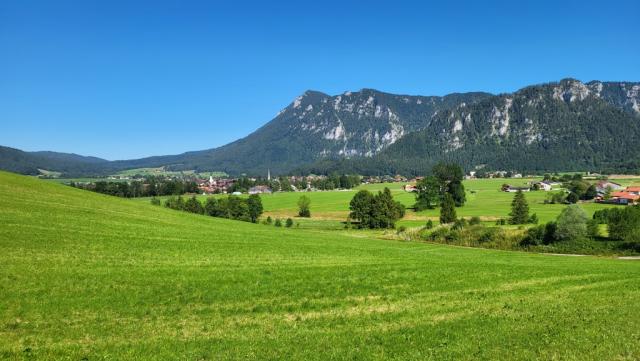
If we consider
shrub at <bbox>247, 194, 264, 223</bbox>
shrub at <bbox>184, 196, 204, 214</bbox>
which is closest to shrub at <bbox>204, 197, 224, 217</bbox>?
shrub at <bbox>184, 196, 204, 214</bbox>

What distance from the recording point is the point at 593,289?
24.6 metres

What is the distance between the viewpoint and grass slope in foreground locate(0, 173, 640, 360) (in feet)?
47.1

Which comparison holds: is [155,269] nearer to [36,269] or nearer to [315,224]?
[36,269]

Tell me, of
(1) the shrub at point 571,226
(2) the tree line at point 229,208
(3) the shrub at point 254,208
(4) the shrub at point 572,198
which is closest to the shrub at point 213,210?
(2) the tree line at point 229,208

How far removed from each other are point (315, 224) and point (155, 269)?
8134 cm

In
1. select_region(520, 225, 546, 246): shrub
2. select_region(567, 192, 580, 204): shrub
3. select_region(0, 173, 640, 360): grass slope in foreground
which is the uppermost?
select_region(0, 173, 640, 360): grass slope in foreground

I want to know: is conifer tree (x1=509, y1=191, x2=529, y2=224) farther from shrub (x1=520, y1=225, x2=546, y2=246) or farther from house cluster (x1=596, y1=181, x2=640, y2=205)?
house cluster (x1=596, y1=181, x2=640, y2=205)

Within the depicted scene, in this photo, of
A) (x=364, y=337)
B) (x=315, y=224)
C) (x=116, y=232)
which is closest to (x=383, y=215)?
(x=315, y=224)

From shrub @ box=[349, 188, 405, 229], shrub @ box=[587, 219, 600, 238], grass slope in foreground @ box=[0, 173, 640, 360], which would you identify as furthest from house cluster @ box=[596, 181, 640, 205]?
grass slope in foreground @ box=[0, 173, 640, 360]

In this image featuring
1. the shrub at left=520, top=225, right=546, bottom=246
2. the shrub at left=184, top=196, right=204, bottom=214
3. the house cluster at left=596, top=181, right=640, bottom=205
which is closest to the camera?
the shrub at left=520, top=225, right=546, bottom=246

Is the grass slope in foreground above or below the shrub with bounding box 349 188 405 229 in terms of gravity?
above

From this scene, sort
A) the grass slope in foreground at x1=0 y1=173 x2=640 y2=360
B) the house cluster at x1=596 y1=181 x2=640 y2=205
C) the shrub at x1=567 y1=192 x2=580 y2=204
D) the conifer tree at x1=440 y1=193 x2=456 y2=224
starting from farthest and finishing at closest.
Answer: the shrub at x1=567 y1=192 x2=580 y2=204 → the house cluster at x1=596 y1=181 x2=640 y2=205 → the conifer tree at x1=440 y1=193 x2=456 y2=224 → the grass slope in foreground at x1=0 y1=173 x2=640 y2=360

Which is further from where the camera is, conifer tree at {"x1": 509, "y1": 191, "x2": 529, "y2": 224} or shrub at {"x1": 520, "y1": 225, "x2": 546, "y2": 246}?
conifer tree at {"x1": 509, "y1": 191, "x2": 529, "y2": 224}

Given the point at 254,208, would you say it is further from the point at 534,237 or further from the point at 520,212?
the point at 534,237
